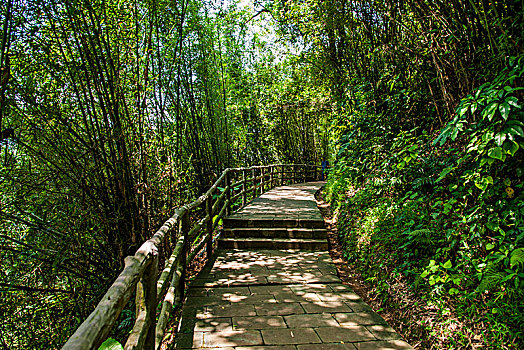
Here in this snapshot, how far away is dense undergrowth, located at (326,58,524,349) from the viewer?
89.0 inches

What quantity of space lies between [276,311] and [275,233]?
2.26m

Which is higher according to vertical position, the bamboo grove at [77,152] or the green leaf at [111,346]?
the bamboo grove at [77,152]

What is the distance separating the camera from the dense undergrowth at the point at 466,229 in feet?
7.41

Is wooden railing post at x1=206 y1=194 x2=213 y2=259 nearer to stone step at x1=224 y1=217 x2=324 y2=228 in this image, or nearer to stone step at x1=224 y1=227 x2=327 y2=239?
stone step at x1=224 y1=227 x2=327 y2=239

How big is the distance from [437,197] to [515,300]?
139 cm

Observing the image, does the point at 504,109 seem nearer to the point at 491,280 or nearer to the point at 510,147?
the point at 510,147

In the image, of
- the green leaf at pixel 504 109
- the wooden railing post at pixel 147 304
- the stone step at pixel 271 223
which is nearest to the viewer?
the wooden railing post at pixel 147 304

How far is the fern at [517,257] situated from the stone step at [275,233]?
3017mm

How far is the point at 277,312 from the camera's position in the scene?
2842mm

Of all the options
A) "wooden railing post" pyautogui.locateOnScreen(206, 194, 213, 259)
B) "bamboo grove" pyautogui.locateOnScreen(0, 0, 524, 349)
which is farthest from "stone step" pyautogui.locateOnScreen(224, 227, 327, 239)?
"wooden railing post" pyautogui.locateOnScreen(206, 194, 213, 259)

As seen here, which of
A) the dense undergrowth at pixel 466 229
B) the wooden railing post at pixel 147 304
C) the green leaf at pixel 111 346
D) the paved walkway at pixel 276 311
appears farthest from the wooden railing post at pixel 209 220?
the green leaf at pixel 111 346

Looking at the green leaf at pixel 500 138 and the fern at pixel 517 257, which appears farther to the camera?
the green leaf at pixel 500 138

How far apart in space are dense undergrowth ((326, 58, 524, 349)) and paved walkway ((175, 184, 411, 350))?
0.42 meters

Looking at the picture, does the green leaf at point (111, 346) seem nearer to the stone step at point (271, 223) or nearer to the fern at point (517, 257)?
the fern at point (517, 257)
